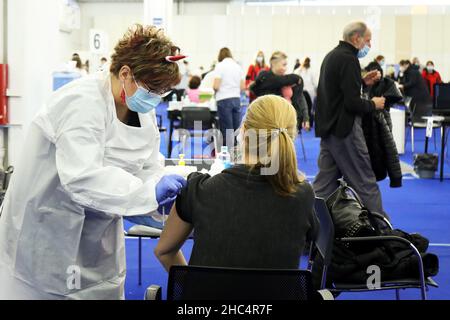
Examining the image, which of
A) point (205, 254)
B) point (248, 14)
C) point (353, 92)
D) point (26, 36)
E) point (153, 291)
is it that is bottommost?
point (153, 291)

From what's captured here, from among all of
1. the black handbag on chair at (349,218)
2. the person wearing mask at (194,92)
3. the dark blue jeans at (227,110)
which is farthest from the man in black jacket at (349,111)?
the person wearing mask at (194,92)

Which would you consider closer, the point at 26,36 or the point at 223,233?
the point at 223,233

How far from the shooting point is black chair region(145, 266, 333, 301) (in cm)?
193

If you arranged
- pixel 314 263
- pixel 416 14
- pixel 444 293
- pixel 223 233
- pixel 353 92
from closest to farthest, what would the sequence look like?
1. pixel 223 233
2. pixel 314 263
3. pixel 444 293
4. pixel 353 92
5. pixel 416 14

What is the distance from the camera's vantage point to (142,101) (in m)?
2.23

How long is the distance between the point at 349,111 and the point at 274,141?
2964mm

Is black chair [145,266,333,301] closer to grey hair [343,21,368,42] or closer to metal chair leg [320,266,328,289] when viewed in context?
metal chair leg [320,266,328,289]

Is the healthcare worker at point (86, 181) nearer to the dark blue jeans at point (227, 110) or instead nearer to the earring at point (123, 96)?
the earring at point (123, 96)

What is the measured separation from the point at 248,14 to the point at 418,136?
37.3 feet

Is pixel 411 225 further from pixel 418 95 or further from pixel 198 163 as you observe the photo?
pixel 418 95

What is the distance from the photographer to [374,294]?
13.4 feet

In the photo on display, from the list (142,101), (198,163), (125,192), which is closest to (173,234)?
(125,192)

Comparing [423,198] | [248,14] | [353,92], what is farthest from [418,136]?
[248,14]
